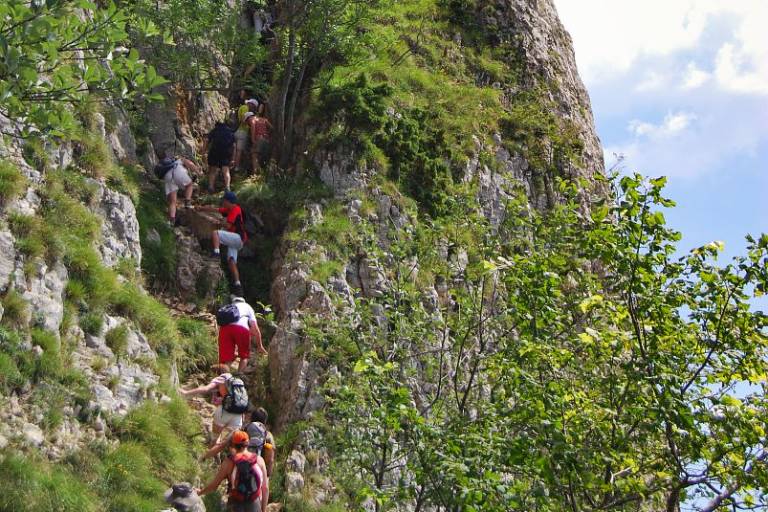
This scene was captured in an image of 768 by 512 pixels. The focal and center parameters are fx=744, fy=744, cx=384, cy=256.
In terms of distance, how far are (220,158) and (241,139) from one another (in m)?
1.56

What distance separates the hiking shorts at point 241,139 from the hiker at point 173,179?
232 centimetres

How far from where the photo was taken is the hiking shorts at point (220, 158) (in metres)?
18.3

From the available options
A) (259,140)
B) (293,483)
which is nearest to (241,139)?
(259,140)

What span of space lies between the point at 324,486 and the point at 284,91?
10.7m

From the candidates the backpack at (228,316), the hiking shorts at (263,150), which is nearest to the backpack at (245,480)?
the backpack at (228,316)

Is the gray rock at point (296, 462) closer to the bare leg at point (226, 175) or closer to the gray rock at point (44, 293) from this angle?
the gray rock at point (44, 293)

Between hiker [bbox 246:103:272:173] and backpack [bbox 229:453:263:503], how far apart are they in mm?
10317

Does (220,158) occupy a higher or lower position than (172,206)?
higher

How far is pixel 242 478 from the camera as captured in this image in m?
10.4

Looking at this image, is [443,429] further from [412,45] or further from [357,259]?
[412,45]

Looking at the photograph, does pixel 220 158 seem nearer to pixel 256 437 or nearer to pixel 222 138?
pixel 222 138

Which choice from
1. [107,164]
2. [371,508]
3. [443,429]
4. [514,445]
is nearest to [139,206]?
[107,164]

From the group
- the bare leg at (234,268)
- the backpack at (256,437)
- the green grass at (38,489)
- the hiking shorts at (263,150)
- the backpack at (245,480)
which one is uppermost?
the hiking shorts at (263,150)

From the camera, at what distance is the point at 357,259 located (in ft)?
53.9
